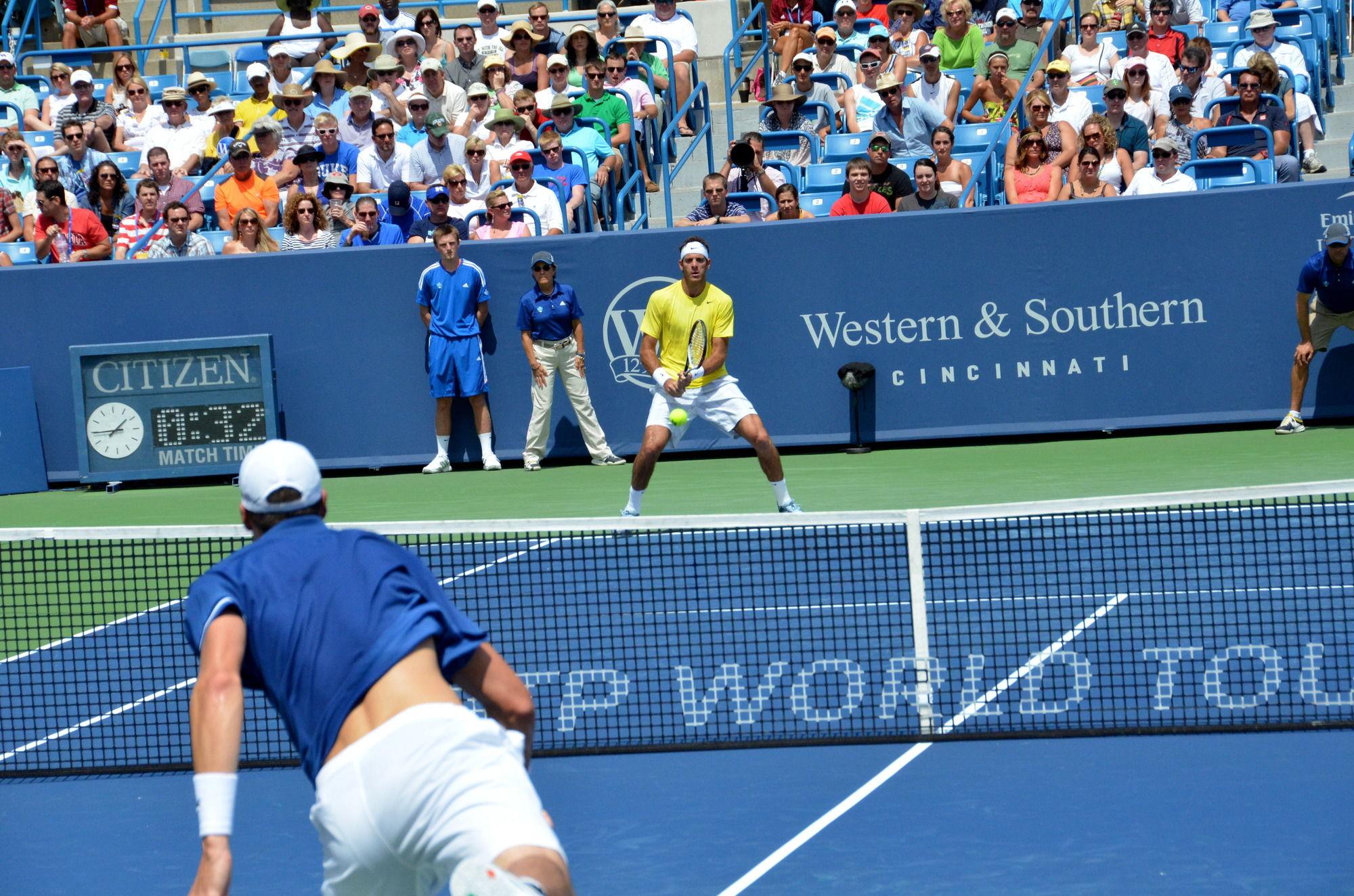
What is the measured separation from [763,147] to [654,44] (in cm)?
247

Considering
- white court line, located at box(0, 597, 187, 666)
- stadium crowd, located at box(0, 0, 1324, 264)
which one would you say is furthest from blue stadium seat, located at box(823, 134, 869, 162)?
white court line, located at box(0, 597, 187, 666)

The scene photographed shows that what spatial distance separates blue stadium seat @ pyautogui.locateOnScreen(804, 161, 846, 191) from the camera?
16.5 meters

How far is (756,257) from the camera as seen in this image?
15.2 metres

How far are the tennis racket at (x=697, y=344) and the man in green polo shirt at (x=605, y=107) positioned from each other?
6120mm

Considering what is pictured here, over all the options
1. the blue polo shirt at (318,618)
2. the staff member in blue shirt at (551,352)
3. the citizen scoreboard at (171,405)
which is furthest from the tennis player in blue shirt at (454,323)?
the blue polo shirt at (318,618)

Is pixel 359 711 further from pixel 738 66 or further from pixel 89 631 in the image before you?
pixel 738 66

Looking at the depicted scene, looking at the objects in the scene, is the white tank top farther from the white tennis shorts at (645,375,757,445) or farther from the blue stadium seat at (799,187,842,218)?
the white tennis shorts at (645,375,757,445)

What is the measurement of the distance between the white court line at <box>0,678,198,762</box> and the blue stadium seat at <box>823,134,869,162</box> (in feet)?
33.6

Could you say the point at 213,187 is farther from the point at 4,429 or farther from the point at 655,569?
the point at 655,569

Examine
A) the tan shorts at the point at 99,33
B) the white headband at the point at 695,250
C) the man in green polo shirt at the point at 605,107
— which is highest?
the tan shorts at the point at 99,33

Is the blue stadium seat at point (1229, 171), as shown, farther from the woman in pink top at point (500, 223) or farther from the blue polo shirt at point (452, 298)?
the blue polo shirt at point (452, 298)

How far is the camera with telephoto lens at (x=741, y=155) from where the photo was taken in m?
16.0

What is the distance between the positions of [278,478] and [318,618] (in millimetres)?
363


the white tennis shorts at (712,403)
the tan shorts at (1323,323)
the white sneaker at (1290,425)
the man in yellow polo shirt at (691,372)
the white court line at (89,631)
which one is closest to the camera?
the white court line at (89,631)
